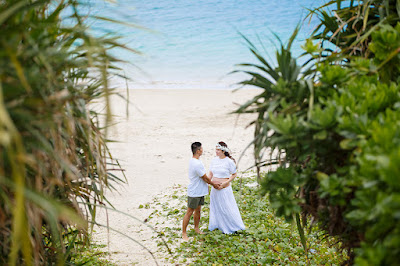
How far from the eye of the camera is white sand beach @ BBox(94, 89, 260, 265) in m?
7.73

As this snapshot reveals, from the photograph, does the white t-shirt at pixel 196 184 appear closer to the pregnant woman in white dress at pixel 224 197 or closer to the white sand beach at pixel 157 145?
the pregnant woman in white dress at pixel 224 197

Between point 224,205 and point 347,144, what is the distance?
557 cm

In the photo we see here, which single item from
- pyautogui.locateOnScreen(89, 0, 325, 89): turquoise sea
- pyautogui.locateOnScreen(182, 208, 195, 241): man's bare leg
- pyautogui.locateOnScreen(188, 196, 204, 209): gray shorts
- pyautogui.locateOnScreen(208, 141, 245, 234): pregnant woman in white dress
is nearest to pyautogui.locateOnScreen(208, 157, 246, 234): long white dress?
pyautogui.locateOnScreen(208, 141, 245, 234): pregnant woman in white dress

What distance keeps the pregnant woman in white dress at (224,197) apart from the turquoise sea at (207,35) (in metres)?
18.9

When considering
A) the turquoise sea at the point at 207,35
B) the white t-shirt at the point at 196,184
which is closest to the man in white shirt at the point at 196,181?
the white t-shirt at the point at 196,184

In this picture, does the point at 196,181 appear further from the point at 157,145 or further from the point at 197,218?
the point at 157,145

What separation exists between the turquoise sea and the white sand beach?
4.60 metres

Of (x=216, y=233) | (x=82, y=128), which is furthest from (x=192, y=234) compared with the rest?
(x=82, y=128)

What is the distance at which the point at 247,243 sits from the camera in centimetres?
689

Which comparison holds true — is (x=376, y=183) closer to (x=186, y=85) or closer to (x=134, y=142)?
(x=134, y=142)

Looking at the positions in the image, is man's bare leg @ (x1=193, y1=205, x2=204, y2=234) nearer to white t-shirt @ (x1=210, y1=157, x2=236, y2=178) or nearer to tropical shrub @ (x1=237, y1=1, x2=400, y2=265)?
white t-shirt @ (x1=210, y1=157, x2=236, y2=178)

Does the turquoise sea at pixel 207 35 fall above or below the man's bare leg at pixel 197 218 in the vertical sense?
above

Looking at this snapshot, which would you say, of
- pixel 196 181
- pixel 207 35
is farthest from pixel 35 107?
pixel 207 35

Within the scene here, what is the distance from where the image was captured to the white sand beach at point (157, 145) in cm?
773
